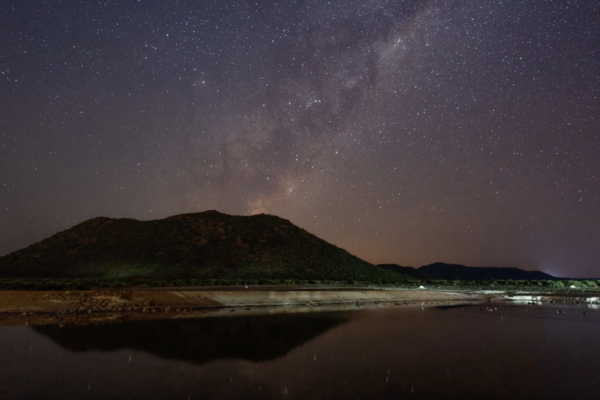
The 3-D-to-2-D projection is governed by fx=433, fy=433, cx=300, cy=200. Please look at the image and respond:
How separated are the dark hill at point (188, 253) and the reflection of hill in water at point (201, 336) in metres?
55.0

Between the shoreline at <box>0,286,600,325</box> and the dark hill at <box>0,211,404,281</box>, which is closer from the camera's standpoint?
the shoreline at <box>0,286,600,325</box>

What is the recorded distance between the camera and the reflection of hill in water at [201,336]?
20.2 meters

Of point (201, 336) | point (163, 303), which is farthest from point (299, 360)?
point (163, 303)

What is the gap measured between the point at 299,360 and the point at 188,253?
267ft

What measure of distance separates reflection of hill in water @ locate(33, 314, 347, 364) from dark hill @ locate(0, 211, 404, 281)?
55.0m

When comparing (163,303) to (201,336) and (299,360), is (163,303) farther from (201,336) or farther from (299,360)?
(299,360)

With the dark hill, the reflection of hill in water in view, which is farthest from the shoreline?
the dark hill

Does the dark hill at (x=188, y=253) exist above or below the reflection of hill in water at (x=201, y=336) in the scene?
above

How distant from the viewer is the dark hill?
86.7m

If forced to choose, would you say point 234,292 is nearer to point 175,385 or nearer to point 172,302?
point 172,302

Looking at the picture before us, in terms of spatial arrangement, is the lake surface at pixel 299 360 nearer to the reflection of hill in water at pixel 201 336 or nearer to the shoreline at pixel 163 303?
the reflection of hill in water at pixel 201 336

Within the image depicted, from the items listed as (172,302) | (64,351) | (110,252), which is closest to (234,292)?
(172,302)

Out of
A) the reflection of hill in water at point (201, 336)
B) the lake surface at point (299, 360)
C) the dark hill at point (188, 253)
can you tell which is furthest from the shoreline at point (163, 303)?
the dark hill at point (188, 253)

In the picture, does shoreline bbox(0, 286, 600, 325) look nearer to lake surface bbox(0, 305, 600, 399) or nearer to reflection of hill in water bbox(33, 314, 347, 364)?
reflection of hill in water bbox(33, 314, 347, 364)
